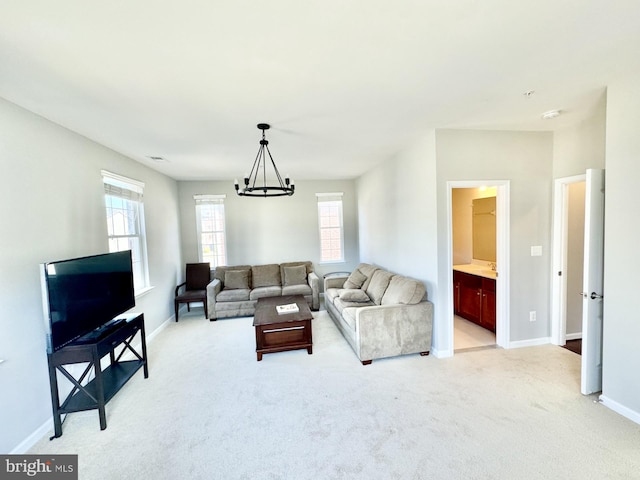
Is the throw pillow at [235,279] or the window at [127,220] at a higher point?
the window at [127,220]

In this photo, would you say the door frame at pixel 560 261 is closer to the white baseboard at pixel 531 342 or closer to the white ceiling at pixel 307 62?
the white baseboard at pixel 531 342

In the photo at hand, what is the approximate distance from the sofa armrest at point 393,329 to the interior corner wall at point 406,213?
1.04 feet

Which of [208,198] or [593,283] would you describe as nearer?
[593,283]

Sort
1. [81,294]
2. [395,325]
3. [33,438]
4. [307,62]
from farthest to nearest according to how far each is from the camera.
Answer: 1. [395,325]
2. [81,294]
3. [33,438]
4. [307,62]

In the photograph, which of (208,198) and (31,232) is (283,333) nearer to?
(31,232)

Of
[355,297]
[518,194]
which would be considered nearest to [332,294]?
[355,297]

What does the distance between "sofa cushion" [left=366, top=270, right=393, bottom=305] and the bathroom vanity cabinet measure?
4.03ft

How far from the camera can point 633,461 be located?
1.78 m

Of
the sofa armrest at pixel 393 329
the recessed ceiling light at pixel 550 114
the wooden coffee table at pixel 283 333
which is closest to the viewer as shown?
the recessed ceiling light at pixel 550 114

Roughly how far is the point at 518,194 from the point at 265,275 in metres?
4.35

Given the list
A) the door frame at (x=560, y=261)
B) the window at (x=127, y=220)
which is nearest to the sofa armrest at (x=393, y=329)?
the door frame at (x=560, y=261)

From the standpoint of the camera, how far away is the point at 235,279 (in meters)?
5.37

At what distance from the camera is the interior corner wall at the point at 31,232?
2023mm

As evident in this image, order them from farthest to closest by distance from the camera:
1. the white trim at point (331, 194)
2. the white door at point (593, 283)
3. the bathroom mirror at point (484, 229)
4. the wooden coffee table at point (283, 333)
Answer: the white trim at point (331, 194), the bathroom mirror at point (484, 229), the wooden coffee table at point (283, 333), the white door at point (593, 283)
